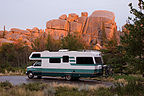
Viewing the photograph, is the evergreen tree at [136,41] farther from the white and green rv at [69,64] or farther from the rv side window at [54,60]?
the rv side window at [54,60]

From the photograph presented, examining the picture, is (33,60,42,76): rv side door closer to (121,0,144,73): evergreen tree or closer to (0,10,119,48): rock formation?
(121,0,144,73): evergreen tree

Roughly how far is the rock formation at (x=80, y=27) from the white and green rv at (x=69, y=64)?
62369mm

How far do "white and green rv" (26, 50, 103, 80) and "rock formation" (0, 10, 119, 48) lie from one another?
62.4 meters

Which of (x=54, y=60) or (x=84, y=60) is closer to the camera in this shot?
(x=84, y=60)

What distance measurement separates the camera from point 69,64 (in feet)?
56.1

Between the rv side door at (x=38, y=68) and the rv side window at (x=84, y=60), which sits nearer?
the rv side window at (x=84, y=60)

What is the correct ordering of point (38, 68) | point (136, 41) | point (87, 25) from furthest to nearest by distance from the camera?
point (87, 25) → point (38, 68) → point (136, 41)

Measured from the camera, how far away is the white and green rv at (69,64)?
16297mm

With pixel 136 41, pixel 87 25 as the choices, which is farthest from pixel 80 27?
pixel 136 41

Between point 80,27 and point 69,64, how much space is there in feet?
243

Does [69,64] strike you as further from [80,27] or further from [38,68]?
[80,27]

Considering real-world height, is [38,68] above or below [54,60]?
below

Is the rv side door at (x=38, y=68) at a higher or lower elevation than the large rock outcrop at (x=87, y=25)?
lower

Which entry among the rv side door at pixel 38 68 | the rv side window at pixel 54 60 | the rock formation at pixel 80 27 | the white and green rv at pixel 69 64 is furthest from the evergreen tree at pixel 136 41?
the rock formation at pixel 80 27
